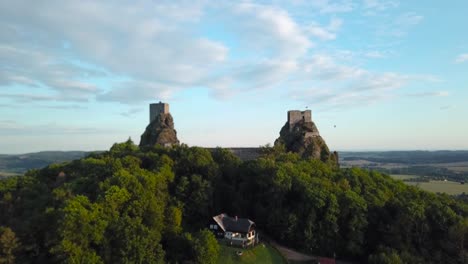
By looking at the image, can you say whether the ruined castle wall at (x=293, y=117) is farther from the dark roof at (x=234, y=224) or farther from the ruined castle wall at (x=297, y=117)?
the dark roof at (x=234, y=224)

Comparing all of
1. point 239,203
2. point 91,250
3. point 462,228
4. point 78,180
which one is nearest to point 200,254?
point 91,250

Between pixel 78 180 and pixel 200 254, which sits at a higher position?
pixel 78 180

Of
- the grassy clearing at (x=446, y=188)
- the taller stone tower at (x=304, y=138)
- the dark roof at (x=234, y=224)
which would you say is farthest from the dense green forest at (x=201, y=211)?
the grassy clearing at (x=446, y=188)

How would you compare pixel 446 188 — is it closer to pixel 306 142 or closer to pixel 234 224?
pixel 306 142

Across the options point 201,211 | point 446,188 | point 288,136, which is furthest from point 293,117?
point 446,188

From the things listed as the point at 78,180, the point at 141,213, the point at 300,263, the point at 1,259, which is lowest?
the point at 300,263

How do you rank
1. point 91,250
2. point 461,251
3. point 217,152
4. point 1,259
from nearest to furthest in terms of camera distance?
point 1,259 < point 91,250 < point 461,251 < point 217,152

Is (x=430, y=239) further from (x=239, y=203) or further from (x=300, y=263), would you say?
(x=239, y=203)
